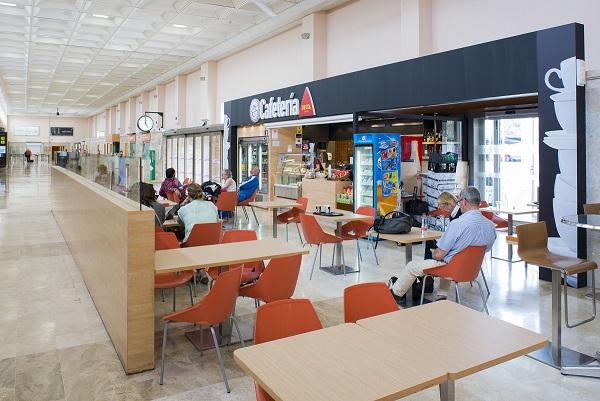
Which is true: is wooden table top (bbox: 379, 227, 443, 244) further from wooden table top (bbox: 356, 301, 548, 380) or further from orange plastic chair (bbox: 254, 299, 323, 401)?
orange plastic chair (bbox: 254, 299, 323, 401)

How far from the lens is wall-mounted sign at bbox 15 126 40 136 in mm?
35719

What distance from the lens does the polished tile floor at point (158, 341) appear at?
286 centimetres

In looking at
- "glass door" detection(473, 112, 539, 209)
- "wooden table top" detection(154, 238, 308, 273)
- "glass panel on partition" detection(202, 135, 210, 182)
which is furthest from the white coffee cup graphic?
"glass panel on partition" detection(202, 135, 210, 182)

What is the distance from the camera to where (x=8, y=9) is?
32.6 feet

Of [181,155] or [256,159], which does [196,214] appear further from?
[181,155]

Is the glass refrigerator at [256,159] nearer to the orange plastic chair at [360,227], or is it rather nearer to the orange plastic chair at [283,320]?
the orange plastic chair at [360,227]

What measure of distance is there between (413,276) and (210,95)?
40.8 feet

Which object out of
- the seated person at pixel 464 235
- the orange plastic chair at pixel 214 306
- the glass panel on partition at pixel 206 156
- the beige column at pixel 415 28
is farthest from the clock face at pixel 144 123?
the orange plastic chair at pixel 214 306

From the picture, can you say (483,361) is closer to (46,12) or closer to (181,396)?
(181,396)

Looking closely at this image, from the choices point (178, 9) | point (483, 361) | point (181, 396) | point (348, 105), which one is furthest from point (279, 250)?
point (178, 9)

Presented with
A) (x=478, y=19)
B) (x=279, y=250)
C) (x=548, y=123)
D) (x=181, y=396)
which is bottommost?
(x=181, y=396)

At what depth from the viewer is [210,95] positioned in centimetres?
1527

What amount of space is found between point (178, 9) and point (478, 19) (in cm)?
608

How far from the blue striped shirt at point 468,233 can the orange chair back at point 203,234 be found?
2219mm
